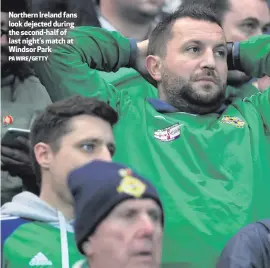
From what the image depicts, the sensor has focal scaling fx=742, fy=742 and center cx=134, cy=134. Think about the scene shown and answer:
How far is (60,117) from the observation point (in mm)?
2596

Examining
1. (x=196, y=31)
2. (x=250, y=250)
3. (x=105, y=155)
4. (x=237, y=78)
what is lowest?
(x=250, y=250)

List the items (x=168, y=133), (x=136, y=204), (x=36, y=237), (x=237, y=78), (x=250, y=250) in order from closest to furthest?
(x=136, y=204)
(x=250, y=250)
(x=36, y=237)
(x=168, y=133)
(x=237, y=78)

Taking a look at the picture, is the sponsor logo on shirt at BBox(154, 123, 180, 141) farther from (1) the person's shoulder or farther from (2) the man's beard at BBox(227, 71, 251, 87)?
(1) the person's shoulder

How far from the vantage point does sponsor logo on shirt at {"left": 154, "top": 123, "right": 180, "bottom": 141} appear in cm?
262

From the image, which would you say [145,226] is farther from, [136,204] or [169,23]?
[169,23]

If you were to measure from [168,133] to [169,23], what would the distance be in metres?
0.41

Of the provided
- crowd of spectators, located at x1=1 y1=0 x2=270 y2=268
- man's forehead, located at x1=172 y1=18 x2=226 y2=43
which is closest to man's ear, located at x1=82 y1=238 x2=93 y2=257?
crowd of spectators, located at x1=1 y1=0 x2=270 y2=268

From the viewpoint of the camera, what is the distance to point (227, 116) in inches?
105

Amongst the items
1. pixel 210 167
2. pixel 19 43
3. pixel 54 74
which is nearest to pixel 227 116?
pixel 210 167

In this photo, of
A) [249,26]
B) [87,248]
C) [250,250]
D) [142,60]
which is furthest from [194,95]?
[87,248]

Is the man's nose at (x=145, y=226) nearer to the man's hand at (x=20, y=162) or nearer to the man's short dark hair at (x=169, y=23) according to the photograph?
the man's hand at (x=20, y=162)

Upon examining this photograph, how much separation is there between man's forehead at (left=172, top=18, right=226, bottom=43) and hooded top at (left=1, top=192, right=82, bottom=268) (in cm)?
77

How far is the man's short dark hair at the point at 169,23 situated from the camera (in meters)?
2.69

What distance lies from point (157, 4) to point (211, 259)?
0.94 m
